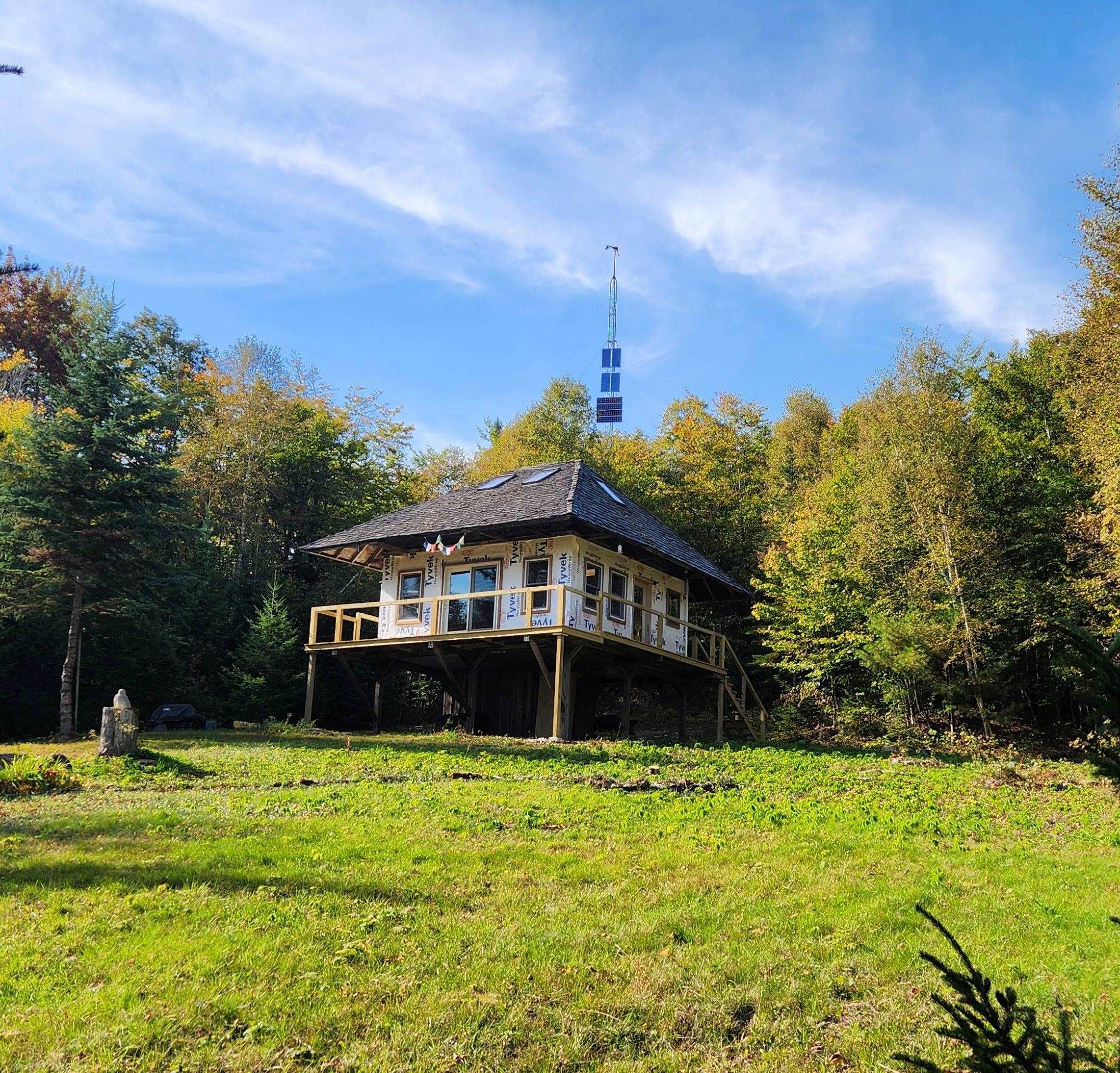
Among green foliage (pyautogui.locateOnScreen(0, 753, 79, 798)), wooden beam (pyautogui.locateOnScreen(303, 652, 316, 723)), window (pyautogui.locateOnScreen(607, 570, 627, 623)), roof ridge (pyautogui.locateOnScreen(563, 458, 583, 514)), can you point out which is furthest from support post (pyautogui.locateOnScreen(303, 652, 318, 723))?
green foliage (pyautogui.locateOnScreen(0, 753, 79, 798))

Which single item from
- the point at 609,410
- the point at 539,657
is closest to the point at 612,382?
the point at 609,410

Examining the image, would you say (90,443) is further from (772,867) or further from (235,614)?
(772,867)

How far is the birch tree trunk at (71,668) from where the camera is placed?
914 inches

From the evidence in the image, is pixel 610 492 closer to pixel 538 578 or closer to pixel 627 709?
pixel 538 578

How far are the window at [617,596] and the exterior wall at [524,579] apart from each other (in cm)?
11

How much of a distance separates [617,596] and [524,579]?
2.73m

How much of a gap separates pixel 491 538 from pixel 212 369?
74.9 ft

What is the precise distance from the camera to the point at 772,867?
8367 mm

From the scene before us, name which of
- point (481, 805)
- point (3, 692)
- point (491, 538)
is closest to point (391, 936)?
point (481, 805)

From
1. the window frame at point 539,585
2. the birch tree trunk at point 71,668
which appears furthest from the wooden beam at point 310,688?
the window frame at point 539,585

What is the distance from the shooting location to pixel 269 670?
28.0 metres

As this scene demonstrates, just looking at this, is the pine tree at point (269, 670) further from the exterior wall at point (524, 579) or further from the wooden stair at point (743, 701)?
the wooden stair at point (743, 701)

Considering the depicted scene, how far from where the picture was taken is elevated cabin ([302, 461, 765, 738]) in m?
22.4

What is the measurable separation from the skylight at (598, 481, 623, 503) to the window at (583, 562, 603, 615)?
266cm
